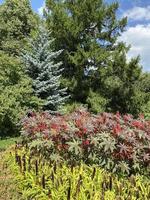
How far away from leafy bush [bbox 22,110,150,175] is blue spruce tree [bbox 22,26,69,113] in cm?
1281

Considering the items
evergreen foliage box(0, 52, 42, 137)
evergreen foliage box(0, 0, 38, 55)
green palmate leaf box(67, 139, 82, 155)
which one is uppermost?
evergreen foliage box(0, 0, 38, 55)

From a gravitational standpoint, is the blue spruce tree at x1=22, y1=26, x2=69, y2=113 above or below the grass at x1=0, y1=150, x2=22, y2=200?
above

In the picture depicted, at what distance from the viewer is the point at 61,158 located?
10625 millimetres

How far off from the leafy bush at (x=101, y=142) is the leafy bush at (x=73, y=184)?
1.04 feet

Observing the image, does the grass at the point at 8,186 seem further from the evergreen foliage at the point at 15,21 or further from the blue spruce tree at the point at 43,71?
the evergreen foliage at the point at 15,21

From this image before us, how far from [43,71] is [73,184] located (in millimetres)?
16397

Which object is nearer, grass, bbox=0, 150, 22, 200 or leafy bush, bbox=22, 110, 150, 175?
grass, bbox=0, 150, 22, 200

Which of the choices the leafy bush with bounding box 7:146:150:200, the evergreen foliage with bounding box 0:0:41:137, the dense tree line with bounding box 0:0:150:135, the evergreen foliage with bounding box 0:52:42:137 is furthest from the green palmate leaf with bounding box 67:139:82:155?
the dense tree line with bounding box 0:0:150:135

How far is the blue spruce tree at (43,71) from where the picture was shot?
79.5ft

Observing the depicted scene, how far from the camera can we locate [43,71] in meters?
24.6

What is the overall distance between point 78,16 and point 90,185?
2175 cm

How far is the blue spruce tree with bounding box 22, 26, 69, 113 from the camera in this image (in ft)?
79.5

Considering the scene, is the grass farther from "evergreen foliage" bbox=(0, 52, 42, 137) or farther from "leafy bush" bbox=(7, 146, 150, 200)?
"evergreen foliage" bbox=(0, 52, 42, 137)

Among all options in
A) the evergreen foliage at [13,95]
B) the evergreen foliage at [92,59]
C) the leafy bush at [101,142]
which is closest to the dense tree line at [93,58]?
the evergreen foliage at [92,59]
